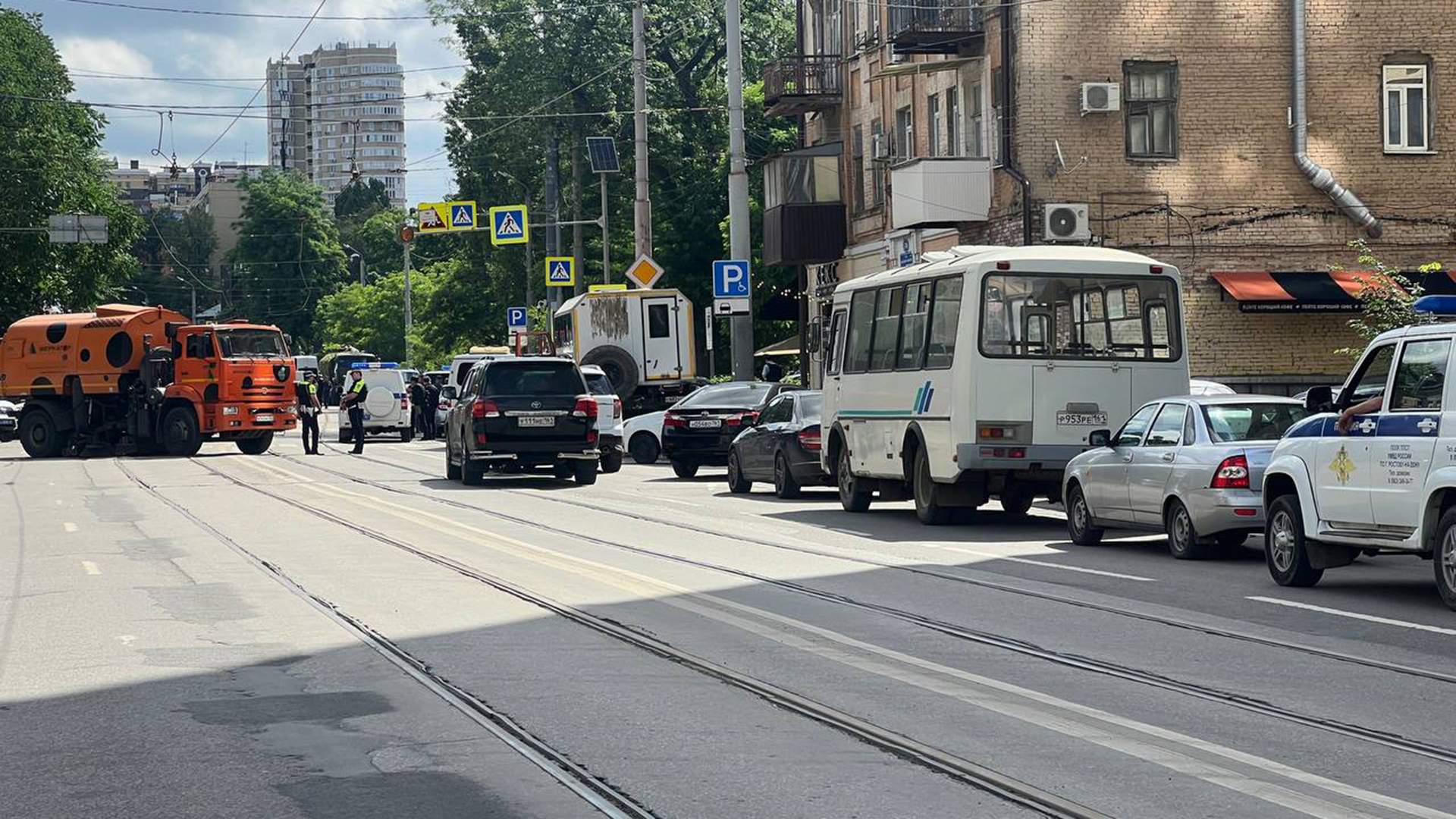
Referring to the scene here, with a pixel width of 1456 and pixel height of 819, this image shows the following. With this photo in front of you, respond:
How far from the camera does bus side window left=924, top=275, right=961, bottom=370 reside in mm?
20750

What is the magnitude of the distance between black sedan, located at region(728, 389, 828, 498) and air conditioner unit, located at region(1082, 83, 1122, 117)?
988 centimetres

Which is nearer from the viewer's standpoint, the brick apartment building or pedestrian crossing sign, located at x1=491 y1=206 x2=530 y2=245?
the brick apartment building

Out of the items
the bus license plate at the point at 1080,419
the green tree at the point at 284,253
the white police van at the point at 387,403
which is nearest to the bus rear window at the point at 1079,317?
the bus license plate at the point at 1080,419

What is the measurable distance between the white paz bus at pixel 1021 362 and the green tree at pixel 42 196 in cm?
5325

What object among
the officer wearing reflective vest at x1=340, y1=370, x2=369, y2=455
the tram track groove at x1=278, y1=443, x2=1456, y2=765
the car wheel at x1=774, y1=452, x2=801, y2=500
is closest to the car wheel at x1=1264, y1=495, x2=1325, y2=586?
the tram track groove at x1=278, y1=443, x2=1456, y2=765

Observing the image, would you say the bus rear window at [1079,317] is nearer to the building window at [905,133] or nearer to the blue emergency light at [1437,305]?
the blue emergency light at [1437,305]

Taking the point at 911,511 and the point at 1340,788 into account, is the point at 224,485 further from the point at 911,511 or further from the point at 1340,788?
the point at 1340,788

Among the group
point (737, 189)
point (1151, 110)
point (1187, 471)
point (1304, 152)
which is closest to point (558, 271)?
point (737, 189)

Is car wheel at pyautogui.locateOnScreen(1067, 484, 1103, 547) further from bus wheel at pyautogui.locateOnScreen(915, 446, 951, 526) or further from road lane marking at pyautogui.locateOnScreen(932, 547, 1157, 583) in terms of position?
bus wheel at pyautogui.locateOnScreen(915, 446, 951, 526)

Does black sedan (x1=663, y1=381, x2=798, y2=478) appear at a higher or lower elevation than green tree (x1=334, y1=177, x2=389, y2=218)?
lower

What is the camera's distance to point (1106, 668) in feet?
33.5

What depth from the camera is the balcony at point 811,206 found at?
154 ft

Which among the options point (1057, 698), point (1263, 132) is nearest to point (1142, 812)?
point (1057, 698)

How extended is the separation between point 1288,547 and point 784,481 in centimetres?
1276
